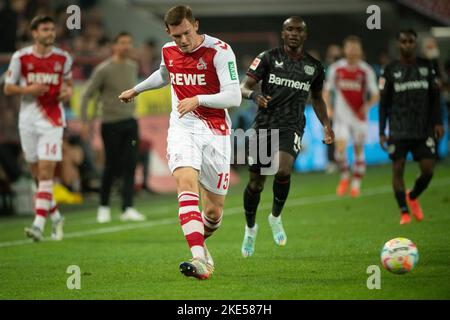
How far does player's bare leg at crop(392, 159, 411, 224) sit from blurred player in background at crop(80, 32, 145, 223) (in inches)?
164

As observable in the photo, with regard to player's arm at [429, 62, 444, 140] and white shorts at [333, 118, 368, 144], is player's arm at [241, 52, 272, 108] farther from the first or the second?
white shorts at [333, 118, 368, 144]

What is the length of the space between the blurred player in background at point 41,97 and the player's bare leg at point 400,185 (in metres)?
4.42

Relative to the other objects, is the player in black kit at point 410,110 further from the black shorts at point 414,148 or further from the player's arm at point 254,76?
the player's arm at point 254,76

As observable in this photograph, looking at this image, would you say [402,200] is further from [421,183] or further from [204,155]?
[204,155]

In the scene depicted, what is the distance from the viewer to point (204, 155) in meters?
9.77

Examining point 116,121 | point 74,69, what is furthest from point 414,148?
point 74,69

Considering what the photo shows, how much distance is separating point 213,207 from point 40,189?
4230mm

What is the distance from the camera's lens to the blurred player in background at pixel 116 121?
631 inches

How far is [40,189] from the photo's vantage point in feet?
44.8

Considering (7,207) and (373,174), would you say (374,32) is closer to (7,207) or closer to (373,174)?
(373,174)

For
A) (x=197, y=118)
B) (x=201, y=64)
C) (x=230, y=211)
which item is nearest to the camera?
(x=201, y=64)

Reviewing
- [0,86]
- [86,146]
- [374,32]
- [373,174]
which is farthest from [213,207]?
[374,32]

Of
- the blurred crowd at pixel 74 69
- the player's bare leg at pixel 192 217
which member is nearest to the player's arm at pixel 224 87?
the player's bare leg at pixel 192 217

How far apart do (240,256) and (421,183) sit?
3.84 metres
